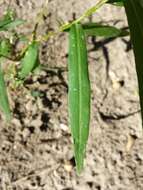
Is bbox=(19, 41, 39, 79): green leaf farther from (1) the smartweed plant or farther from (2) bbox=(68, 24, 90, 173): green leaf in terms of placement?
(2) bbox=(68, 24, 90, 173): green leaf

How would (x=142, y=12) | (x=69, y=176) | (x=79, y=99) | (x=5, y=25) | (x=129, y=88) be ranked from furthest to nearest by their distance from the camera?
(x=129, y=88) → (x=69, y=176) → (x=5, y=25) → (x=79, y=99) → (x=142, y=12)

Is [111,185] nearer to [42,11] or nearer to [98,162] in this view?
[98,162]

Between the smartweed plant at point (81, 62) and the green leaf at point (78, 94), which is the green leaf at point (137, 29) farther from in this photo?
the green leaf at point (78, 94)

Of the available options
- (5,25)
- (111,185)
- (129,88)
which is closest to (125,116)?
(129,88)

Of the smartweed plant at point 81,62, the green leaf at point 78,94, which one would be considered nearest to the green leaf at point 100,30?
the smartweed plant at point 81,62

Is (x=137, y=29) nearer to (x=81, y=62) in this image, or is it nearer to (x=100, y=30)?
(x=81, y=62)

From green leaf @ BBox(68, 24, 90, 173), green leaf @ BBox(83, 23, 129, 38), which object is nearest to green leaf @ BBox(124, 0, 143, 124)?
green leaf @ BBox(68, 24, 90, 173)

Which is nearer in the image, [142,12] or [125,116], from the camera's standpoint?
[142,12]

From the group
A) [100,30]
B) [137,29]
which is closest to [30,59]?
A: [100,30]
